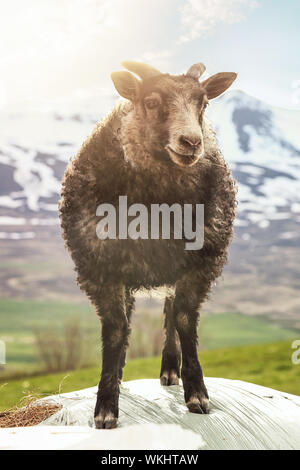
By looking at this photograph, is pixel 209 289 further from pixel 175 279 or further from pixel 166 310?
pixel 166 310

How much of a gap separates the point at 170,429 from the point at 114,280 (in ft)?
4.42

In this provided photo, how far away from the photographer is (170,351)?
5.96 meters

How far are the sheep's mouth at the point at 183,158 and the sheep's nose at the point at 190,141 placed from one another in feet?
0.27

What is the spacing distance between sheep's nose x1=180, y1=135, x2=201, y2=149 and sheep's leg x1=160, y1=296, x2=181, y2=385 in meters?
2.02

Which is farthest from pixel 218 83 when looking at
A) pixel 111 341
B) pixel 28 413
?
pixel 28 413

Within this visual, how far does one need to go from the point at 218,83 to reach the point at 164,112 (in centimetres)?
80

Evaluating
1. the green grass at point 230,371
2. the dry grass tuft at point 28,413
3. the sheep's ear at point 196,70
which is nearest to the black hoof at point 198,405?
the dry grass tuft at point 28,413

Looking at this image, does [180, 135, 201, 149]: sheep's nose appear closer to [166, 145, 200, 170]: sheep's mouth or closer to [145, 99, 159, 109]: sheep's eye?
[166, 145, 200, 170]: sheep's mouth

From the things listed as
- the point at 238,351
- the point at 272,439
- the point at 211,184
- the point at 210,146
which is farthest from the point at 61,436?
the point at 238,351

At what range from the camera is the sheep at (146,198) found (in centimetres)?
465

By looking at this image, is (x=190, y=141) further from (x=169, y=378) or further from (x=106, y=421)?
(x=169, y=378)

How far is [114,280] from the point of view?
4.95 m

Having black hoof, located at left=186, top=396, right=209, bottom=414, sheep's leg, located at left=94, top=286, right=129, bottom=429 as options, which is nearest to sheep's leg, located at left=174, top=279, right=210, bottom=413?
black hoof, located at left=186, top=396, right=209, bottom=414

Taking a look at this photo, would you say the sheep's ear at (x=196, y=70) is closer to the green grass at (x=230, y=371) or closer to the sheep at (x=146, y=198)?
the sheep at (x=146, y=198)
